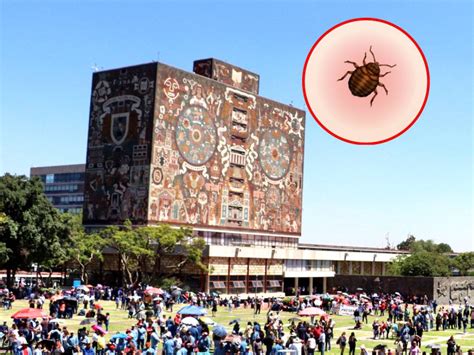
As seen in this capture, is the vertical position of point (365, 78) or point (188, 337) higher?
point (365, 78)

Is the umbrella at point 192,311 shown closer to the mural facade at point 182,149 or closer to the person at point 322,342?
the person at point 322,342

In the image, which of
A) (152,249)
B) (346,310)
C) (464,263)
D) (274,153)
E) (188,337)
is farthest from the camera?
(464,263)

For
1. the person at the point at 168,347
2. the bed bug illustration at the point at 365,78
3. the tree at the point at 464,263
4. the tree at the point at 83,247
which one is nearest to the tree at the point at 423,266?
the tree at the point at 464,263

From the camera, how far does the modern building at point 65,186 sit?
135250 mm

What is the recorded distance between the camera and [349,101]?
19.0 ft

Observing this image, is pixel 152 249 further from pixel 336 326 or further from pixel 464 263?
pixel 464 263

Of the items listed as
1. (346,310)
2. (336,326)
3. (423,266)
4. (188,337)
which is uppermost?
(423,266)

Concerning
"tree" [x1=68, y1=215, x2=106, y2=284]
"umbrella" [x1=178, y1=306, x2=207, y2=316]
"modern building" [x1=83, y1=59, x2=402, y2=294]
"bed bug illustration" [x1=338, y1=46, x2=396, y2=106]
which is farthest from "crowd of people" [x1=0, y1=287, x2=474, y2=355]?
"modern building" [x1=83, y1=59, x2=402, y2=294]

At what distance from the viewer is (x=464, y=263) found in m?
106

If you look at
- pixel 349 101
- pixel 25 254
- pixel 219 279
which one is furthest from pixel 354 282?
pixel 349 101

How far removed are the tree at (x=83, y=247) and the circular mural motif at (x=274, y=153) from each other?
27590 millimetres

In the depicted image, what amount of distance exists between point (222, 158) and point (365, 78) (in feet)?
238

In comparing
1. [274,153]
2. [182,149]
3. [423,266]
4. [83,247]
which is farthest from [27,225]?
[423,266]

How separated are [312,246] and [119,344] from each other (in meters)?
83.2
